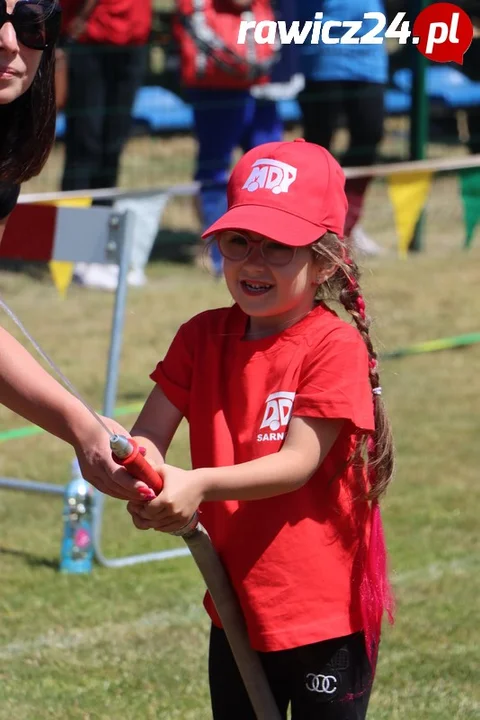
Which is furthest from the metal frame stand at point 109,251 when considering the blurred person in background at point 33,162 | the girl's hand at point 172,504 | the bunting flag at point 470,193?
the bunting flag at point 470,193

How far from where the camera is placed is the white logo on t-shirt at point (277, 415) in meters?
2.54

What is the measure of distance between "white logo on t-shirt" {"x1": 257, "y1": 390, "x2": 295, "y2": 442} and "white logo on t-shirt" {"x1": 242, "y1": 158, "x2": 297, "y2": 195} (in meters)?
0.41

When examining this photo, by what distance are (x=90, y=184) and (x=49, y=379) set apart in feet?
22.4

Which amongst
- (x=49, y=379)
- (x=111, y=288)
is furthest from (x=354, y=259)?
(x=111, y=288)

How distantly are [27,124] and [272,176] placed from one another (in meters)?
0.60

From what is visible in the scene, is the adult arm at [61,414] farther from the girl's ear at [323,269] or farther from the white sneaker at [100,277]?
the white sneaker at [100,277]

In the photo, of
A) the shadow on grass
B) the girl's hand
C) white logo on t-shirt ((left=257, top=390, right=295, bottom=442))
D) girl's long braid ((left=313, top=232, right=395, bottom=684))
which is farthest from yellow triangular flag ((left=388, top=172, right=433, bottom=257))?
the girl's hand

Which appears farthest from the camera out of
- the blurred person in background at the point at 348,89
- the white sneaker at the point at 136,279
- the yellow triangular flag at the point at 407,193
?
the blurred person in background at the point at 348,89

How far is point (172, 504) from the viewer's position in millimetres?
2295

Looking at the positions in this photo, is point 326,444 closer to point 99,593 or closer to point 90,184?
point 99,593

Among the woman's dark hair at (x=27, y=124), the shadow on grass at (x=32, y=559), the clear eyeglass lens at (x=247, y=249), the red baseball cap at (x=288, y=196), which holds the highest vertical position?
the woman's dark hair at (x=27, y=124)

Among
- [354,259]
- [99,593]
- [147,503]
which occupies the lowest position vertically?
[99,593]

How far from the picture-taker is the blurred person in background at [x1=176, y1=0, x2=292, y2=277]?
343 inches

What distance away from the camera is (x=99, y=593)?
14.0 feet
